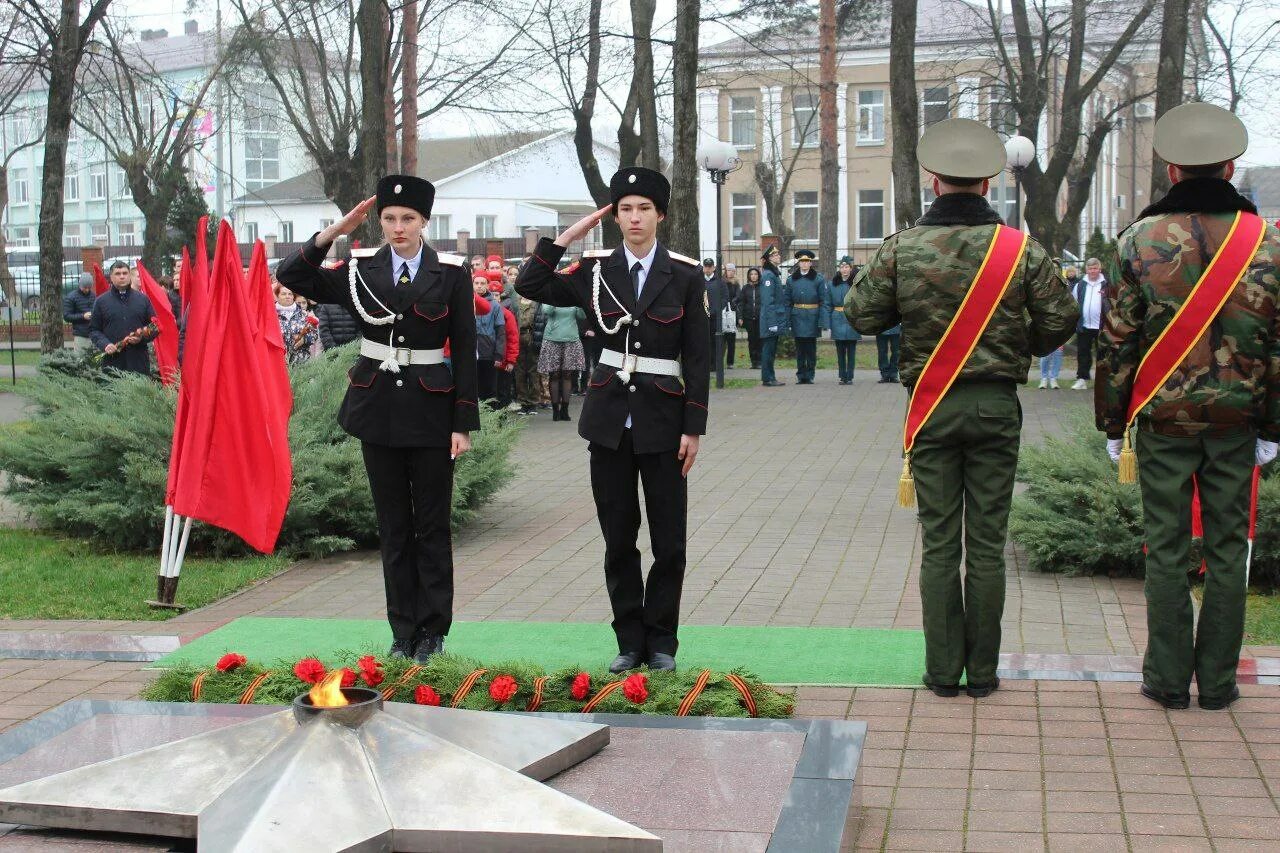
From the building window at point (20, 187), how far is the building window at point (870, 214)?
49.7 metres

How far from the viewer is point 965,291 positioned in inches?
213

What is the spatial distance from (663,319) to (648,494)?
680 millimetres

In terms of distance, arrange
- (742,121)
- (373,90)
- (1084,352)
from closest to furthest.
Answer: (373,90) < (1084,352) < (742,121)

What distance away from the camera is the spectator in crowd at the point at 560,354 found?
57.1 ft

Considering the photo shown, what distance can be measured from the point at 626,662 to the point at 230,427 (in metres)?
2.73

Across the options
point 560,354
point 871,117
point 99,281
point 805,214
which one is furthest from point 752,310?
point 805,214

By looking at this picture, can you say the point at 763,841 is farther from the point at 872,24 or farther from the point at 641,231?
the point at 872,24

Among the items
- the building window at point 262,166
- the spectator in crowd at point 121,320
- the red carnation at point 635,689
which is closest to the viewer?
the red carnation at point 635,689

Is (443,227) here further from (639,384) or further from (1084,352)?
(639,384)

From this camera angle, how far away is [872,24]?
3469 centimetres

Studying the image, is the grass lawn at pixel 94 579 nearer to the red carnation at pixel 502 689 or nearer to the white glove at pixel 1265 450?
the red carnation at pixel 502 689

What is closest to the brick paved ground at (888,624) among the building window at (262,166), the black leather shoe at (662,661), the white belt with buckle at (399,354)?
the black leather shoe at (662,661)

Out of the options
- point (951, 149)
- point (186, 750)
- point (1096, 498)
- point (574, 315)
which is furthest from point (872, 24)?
point (186, 750)

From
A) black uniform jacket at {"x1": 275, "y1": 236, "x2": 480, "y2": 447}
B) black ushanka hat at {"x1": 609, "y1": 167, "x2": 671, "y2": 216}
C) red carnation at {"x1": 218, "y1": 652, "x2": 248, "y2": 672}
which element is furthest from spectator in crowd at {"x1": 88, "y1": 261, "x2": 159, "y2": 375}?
black ushanka hat at {"x1": 609, "y1": 167, "x2": 671, "y2": 216}
